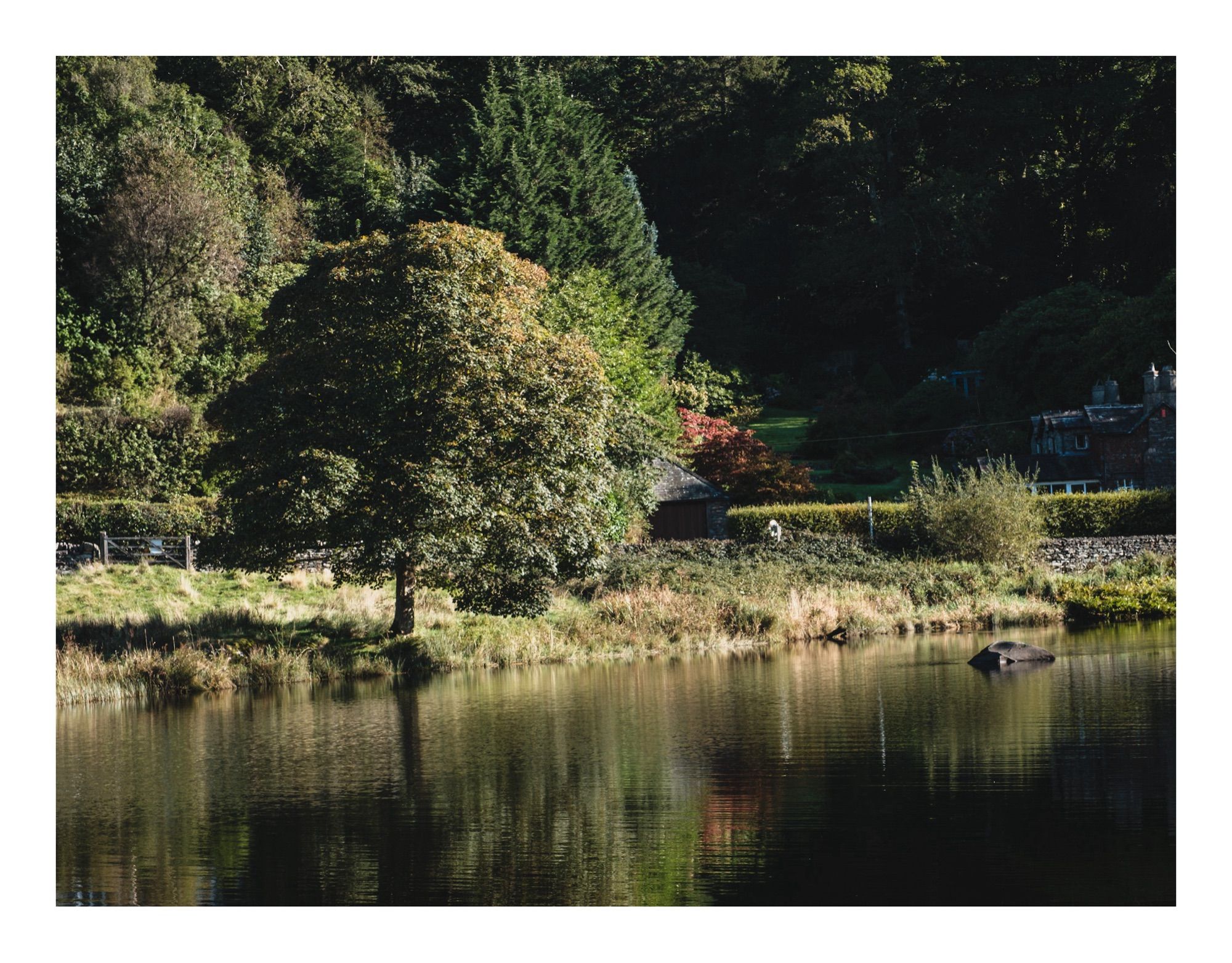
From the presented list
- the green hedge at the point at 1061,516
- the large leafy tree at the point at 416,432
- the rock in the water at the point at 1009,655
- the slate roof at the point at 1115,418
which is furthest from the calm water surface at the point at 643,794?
the slate roof at the point at 1115,418

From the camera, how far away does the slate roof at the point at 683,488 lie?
132 ft

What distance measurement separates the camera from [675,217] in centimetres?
6925

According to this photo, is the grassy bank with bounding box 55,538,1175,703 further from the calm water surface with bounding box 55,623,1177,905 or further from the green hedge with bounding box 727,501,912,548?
the calm water surface with bounding box 55,623,1177,905

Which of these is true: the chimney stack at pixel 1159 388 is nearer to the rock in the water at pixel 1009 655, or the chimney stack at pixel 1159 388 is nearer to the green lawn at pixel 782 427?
the green lawn at pixel 782 427

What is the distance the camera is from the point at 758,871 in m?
10.7

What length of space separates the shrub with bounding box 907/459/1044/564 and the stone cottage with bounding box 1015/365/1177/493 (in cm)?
898

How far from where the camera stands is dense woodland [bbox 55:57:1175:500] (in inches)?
1746

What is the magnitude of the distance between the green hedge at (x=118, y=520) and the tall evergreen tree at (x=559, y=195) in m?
17.7

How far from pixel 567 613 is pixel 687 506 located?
42.6ft

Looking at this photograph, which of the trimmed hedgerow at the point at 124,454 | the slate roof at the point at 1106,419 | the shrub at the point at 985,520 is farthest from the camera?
the slate roof at the point at 1106,419

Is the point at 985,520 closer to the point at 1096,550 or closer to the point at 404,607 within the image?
the point at 1096,550

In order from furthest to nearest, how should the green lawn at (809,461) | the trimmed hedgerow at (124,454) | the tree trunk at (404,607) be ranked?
1. the green lawn at (809,461)
2. the trimmed hedgerow at (124,454)
3. the tree trunk at (404,607)
